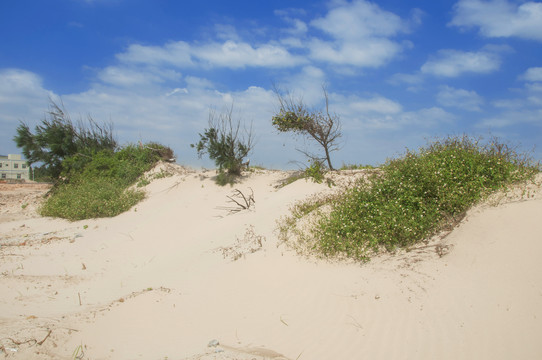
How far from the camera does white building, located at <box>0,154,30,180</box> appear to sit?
37625mm

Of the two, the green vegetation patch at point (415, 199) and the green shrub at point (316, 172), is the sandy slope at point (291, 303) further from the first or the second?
the green shrub at point (316, 172)

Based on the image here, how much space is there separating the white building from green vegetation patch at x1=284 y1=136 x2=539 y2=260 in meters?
40.1

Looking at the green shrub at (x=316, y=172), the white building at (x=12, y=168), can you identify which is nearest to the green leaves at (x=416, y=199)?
the green shrub at (x=316, y=172)

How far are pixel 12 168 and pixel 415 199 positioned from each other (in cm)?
4374

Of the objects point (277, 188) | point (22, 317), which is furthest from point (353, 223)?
point (277, 188)

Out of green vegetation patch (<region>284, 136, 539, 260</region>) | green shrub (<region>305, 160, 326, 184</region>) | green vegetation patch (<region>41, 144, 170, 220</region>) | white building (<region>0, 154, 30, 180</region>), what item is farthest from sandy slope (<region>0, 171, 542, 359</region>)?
white building (<region>0, 154, 30, 180</region>)

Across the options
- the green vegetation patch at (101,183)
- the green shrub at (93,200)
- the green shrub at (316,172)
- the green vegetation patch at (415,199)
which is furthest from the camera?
the green vegetation patch at (101,183)

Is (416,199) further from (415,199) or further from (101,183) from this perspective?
(101,183)

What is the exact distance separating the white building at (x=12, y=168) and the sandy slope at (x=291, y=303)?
35767 millimetres

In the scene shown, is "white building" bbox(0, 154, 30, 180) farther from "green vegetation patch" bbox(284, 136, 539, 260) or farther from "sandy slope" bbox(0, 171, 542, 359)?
"green vegetation patch" bbox(284, 136, 539, 260)

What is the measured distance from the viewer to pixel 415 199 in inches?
263

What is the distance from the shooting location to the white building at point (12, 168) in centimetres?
3762

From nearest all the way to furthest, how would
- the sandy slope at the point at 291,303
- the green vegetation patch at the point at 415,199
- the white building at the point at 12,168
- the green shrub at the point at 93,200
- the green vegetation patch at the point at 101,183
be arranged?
the sandy slope at the point at 291,303
the green vegetation patch at the point at 415,199
the green shrub at the point at 93,200
the green vegetation patch at the point at 101,183
the white building at the point at 12,168

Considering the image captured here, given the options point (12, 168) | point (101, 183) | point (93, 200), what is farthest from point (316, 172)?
point (12, 168)
